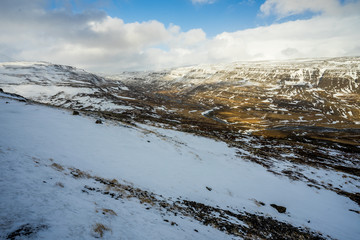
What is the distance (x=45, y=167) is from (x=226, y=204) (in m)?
14.5

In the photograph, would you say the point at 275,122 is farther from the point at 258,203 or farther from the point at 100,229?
the point at 100,229

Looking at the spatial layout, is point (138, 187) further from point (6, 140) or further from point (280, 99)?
point (280, 99)

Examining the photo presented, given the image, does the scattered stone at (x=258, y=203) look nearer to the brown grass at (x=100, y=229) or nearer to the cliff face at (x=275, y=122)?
the cliff face at (x=275, y=122)

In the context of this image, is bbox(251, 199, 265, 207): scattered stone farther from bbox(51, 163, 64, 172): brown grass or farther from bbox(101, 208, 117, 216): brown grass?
bbox(51, 163, 64, 172): brown grass

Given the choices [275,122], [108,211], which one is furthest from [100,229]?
[275,122]

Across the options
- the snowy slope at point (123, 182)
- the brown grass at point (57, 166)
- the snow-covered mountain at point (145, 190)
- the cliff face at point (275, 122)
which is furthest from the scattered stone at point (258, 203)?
the brown grass at point (57, 166)

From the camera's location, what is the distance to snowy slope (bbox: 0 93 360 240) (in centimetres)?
707

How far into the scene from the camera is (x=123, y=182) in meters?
12.9

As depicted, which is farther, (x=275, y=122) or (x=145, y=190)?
(x=275, y=122)

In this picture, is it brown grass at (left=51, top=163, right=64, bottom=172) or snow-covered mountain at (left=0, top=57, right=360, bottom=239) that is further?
brown grass at (left=51, top=163, right=64, bottom=172)

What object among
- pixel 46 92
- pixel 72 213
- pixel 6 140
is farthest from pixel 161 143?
pixel 46 92

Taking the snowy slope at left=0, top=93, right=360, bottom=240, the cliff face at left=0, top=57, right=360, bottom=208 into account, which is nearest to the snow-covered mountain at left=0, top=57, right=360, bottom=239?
the snowy slope at left=0, top=93, right=360, bottom=240

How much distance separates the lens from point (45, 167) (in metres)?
10.8

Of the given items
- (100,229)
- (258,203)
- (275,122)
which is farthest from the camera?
(275,122)
